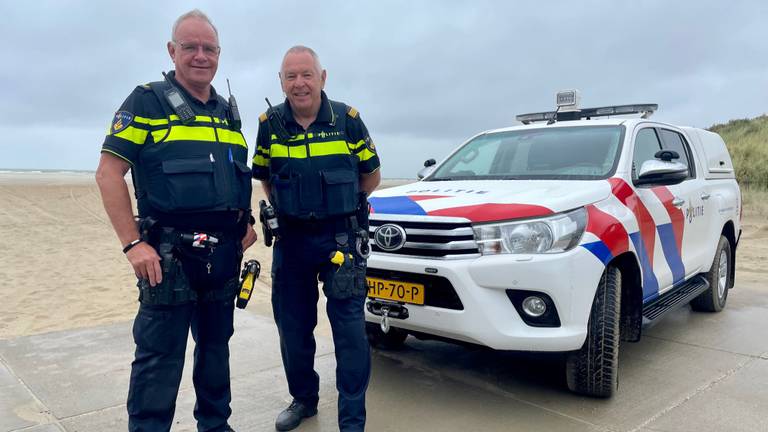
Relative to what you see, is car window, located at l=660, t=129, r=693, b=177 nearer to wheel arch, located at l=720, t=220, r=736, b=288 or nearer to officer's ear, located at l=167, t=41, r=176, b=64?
wheel arch, located at l=720, t=220, r=736, b=288

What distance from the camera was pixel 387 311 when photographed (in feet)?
10.9

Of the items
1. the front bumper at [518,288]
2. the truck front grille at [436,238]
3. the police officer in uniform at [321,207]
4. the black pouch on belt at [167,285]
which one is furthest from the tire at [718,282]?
the black pouch on belt at [167,285]

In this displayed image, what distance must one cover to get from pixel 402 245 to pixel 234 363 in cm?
154

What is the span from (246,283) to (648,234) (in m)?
2.53

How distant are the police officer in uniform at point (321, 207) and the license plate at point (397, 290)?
0.42 meters

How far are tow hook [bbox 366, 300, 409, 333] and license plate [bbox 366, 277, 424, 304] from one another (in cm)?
4

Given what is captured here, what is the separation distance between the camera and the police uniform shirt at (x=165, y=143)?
7.49 feet

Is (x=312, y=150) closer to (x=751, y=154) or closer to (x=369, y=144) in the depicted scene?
(x=369, y=144)

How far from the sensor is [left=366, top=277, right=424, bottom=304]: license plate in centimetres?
316

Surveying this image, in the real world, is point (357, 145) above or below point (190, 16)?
below

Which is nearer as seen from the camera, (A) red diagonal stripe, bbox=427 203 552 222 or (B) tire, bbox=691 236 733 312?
A: (A) red diagonal stripe, bbox=427 203 552 222

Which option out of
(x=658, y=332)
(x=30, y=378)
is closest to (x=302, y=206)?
(x=30, y=378)

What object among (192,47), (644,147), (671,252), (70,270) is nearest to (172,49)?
(192,47)

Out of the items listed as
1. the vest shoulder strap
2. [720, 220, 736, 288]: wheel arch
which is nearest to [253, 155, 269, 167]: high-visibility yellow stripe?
the vest shoulder strap
